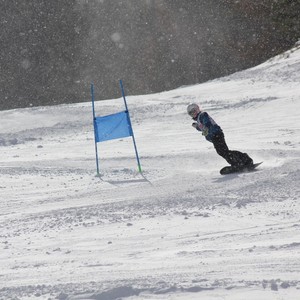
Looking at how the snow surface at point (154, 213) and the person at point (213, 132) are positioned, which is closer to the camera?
the snow surface at point (154, 213)

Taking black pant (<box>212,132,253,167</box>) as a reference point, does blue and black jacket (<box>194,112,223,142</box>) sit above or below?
above

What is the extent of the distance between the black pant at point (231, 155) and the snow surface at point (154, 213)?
31cm

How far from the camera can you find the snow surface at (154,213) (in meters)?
4.56

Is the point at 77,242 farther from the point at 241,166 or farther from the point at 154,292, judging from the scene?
the point at 241,166

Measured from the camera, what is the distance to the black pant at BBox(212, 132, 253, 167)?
357 inches

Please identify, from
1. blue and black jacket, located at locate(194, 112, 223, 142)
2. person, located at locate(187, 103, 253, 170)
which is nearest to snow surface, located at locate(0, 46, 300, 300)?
person, located at locate(187, 103, 253, 170)

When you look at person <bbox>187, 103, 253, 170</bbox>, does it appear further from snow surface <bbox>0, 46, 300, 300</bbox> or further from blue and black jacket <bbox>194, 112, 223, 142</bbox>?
snow surface <bbox>0, 46, 300, 300</bbox>

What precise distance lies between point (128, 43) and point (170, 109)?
27946 millimetres

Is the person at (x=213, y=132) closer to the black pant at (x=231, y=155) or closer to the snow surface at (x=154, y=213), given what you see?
the black pant at (x=231, y=155)

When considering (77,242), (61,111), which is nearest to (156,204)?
(77,242)

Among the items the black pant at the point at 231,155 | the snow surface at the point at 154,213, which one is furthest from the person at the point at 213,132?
the snow surface at the point at 154,213

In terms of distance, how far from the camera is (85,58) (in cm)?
4353

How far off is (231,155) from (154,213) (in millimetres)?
2630

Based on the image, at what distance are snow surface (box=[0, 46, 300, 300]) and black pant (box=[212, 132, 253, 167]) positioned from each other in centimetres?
31
